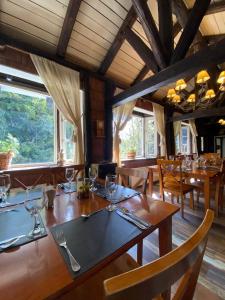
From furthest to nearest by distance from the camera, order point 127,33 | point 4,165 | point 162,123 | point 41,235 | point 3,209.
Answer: point 162,123
point 127,33
point 4,165
point 3,209
point 41,235

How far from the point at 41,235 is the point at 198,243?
2.31 ft

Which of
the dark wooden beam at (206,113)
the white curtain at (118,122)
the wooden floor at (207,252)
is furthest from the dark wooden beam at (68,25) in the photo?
the dark wooden beam at (206,113)

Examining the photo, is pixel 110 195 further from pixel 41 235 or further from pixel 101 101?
pixel 101 101

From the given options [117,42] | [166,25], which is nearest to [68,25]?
[117,42]

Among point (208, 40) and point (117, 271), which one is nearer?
point (117, 271)

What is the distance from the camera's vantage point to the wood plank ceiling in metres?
2.26

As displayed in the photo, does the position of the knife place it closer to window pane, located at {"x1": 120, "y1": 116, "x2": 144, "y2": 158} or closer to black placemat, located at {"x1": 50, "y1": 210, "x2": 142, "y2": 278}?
black placemat, located at {"x1": 50, "y1": 210, "x2": 142, "y2": 278}

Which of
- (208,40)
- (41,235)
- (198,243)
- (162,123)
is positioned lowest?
(41,235)

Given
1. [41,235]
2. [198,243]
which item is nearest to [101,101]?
[41,235]

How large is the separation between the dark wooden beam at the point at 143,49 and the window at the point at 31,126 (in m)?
1.73

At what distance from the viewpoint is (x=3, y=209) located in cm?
114

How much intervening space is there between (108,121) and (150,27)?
1798 mm

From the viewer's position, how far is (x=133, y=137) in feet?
16.1

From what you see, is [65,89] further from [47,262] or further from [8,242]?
[47,262]
